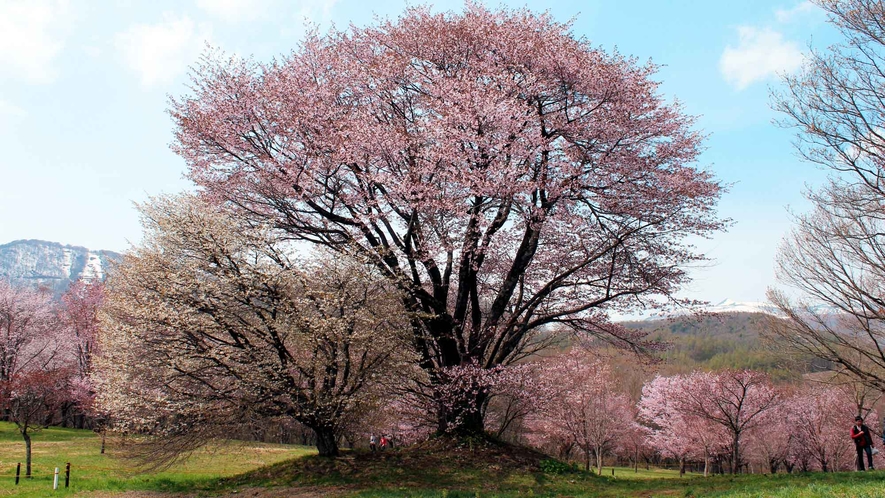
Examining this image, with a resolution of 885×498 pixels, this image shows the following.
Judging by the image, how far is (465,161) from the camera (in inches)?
511

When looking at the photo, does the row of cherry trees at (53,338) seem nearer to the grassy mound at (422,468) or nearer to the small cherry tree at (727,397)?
the grassy mound at (422,468)

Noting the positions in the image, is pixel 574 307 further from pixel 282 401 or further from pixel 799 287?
pixel 799 287

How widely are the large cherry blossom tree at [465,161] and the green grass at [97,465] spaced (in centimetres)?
646

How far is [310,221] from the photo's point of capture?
1536 cm

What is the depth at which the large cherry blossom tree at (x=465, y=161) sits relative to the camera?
1347cm

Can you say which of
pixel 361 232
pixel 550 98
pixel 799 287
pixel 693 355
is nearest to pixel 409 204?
pixel 361 232

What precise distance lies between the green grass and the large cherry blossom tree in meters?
6.46

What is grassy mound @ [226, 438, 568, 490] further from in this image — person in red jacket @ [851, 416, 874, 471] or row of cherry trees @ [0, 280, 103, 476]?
row of cherry trees @ [0, 280, 103, 476]

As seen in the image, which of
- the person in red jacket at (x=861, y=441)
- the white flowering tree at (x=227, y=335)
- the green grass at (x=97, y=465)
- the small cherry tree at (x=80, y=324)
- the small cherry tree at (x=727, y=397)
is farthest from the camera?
the small cherry tree at (x=80, y=324)

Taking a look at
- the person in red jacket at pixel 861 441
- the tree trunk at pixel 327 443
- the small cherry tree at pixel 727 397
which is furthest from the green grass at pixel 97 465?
the small cherry tree at pixel 727 397

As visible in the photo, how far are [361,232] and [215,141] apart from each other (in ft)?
14.8

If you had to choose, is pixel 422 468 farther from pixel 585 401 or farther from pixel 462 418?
pixel 585 401

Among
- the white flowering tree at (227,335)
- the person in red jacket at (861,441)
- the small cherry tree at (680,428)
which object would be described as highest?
the white flowering tree at (227,335)

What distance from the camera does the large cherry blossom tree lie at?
44.2ft
